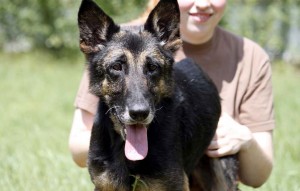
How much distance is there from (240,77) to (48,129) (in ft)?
11.8

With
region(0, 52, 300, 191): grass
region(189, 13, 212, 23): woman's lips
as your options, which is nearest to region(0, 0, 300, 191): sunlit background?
region(0, 52, 300, 191): grass

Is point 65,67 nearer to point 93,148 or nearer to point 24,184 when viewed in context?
point 24,184

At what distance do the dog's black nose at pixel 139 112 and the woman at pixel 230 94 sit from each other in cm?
119

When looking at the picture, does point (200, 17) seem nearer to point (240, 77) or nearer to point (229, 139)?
point (240, 77)

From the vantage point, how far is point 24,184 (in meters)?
5.09

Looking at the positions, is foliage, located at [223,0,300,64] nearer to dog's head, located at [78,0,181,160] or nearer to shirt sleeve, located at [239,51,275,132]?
shirt sleeve, located at [239,51,275,132]

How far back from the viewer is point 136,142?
3.71 meters

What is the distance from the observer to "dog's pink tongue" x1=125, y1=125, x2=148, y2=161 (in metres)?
3.67

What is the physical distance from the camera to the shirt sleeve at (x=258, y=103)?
194 inches

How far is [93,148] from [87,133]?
2.67 feet

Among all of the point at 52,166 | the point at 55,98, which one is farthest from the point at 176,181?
the point at 55,98

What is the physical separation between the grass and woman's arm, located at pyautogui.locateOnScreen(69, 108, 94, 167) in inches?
18.2

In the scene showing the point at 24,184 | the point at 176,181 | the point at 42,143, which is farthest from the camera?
the point at 42,143

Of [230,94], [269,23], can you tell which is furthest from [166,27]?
[269,23]
